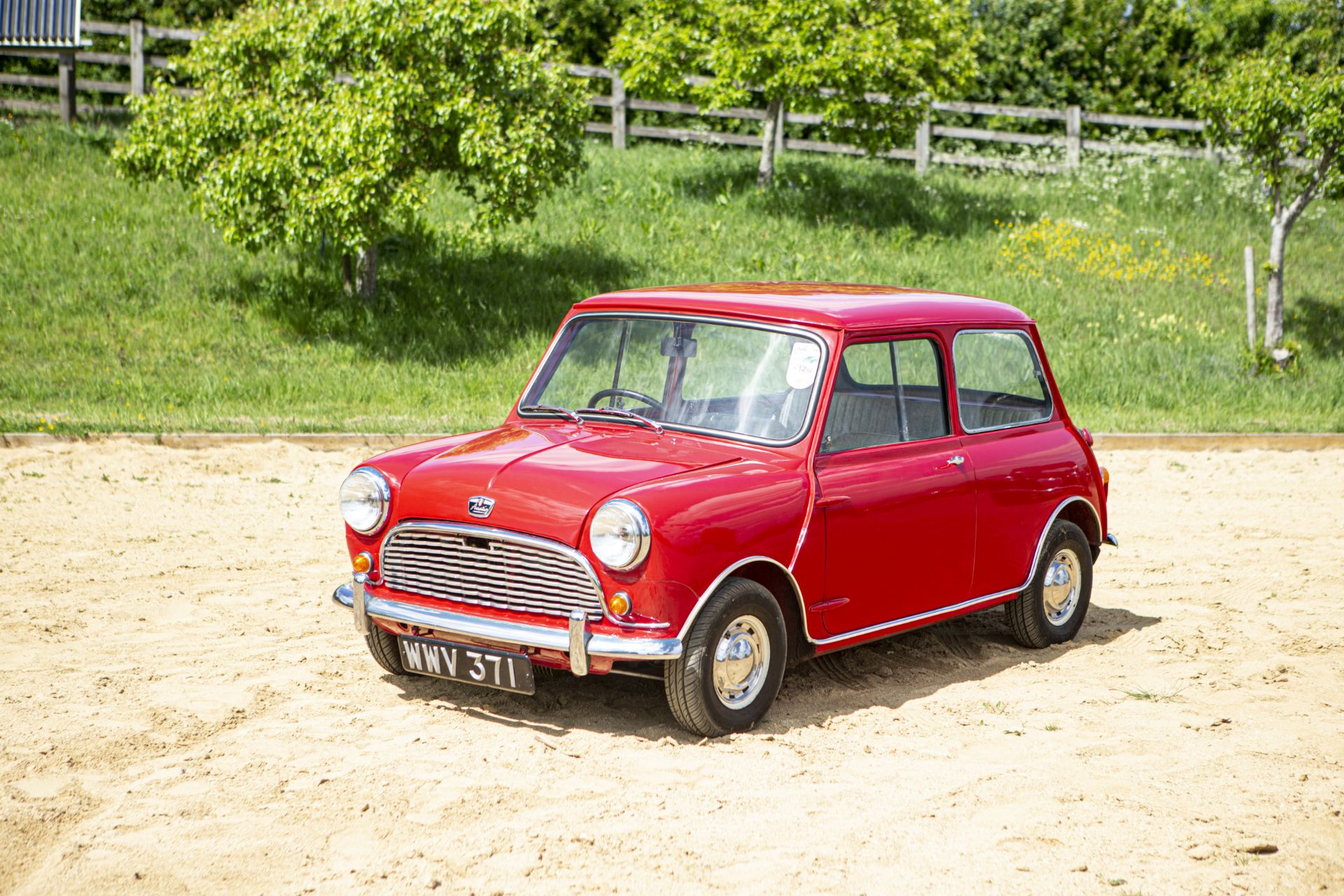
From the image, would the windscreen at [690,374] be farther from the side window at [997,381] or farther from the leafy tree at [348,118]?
the leafy tree at [348,118]

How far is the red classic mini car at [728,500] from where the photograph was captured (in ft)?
15.7

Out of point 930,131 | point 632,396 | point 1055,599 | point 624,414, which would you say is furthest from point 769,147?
point 624,414

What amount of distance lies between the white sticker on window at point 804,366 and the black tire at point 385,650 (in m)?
2.06

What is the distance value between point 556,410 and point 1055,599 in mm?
2853

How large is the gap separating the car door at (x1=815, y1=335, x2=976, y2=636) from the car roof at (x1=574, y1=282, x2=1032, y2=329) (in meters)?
0.14

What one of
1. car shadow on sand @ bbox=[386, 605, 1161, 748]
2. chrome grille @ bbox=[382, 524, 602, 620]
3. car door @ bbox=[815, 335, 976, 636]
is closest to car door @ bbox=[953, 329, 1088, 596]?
car door @ bbox=[815, 335, 976, 636]

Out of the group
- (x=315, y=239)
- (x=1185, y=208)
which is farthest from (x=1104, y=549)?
(x=1185, y=208)

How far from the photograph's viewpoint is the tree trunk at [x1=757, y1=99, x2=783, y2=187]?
21.2 meters

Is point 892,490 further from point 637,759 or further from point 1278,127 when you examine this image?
point 1278,127

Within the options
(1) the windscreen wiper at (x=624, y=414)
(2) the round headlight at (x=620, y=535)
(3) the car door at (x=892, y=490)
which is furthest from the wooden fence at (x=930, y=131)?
(2) the round headlight at (x=620, y=535)

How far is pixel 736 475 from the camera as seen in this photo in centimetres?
506

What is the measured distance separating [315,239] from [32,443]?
195 inches

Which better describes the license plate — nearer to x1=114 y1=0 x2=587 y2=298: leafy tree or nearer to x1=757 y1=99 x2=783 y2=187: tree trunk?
x1=114 y1=0 x2=587 y2=298: leafy tree

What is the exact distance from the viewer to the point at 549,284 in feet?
57.5
